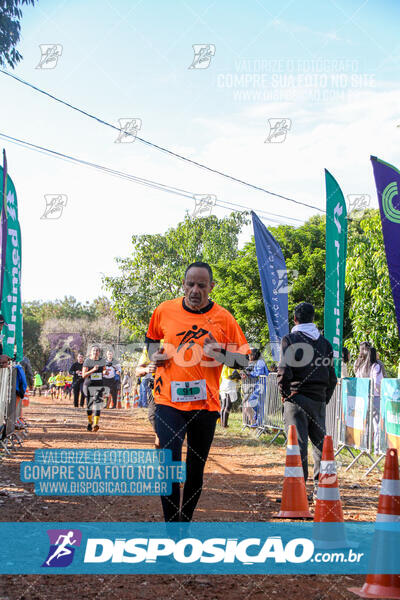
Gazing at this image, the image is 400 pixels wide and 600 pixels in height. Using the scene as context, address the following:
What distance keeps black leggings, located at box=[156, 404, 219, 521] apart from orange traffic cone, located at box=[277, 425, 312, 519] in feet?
4.22

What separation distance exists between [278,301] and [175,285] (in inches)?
925

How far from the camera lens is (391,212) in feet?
23.9

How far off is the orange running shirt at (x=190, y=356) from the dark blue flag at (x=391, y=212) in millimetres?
2518

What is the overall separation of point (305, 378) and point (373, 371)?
4.17 metres

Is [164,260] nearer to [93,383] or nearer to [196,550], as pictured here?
[93,383]

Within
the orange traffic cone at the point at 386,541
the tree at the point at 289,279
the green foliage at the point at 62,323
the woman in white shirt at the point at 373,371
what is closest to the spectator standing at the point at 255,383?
the woman in white shirt at the point at 373,371

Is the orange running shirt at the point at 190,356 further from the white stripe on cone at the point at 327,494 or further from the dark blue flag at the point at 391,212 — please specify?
the dark blue flag at the point at 391,212

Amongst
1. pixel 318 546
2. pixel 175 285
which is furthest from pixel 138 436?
pixel 175 285

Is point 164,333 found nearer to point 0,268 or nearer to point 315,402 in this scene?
point 315,402

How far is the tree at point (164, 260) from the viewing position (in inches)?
1403

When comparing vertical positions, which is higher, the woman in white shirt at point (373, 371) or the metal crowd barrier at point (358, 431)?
the woman in white shirt at point (373, 371)

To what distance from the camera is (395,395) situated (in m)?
8.69

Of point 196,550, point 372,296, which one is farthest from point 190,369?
point 372,296

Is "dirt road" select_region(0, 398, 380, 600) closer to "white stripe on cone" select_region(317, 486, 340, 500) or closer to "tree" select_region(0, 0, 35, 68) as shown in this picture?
"white stripe on cone" select_region(317, 486, 340, 500)
